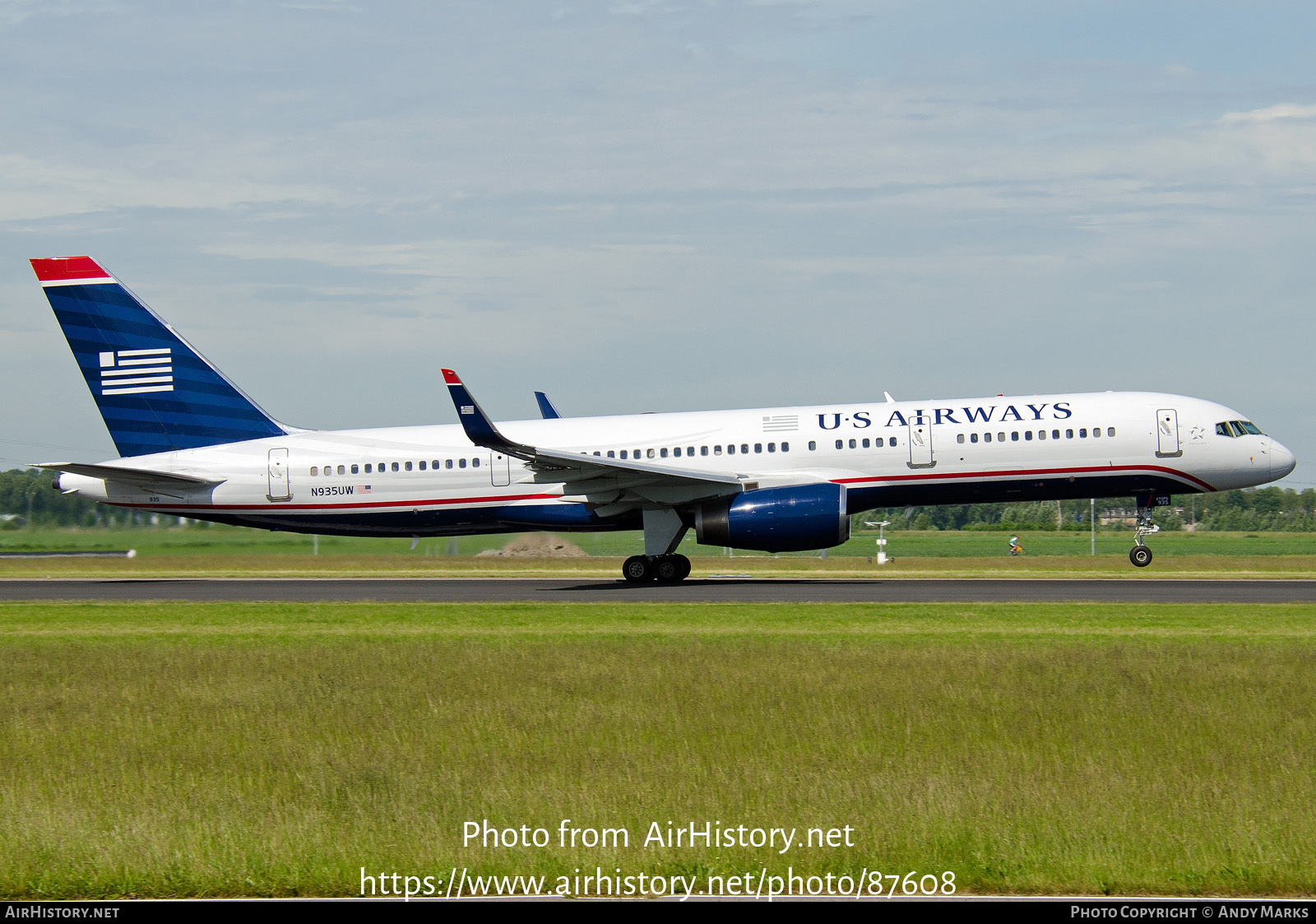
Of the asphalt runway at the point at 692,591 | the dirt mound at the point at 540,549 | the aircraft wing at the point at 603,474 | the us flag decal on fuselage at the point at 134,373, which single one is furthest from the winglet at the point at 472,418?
the dirt mound at the point at 540,549

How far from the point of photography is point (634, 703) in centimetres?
1244

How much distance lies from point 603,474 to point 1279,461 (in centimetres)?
1647

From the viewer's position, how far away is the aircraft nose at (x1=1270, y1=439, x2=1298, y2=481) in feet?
98.5

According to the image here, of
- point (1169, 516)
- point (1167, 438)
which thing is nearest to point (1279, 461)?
point (1167, 438)

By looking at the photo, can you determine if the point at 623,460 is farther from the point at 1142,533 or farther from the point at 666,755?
the point at 666,755

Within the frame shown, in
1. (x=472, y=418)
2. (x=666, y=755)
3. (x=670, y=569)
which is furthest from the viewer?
(x=670, y=569)

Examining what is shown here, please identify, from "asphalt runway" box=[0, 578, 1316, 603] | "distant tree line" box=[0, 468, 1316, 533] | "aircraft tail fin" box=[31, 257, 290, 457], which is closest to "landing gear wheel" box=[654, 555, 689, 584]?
"asphalt runway" box=[0, 578, 1316, 603]

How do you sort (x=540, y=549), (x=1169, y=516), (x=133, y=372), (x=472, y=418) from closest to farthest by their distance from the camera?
1. (x=472, y=418)
2. (x=133, y=372)
3. (x=540, y=549)
4. (x=1169, y=516)

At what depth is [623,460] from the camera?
3106cm

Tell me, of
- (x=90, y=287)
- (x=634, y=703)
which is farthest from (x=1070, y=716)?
(x=90, y=287)

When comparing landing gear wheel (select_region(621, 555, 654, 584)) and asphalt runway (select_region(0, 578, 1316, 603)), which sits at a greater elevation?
landing gear wheel (select_region(621, 555, 654, 584))

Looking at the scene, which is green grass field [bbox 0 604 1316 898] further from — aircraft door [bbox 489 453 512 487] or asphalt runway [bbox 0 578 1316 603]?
aircraft door [bbox 489 453 512 487]

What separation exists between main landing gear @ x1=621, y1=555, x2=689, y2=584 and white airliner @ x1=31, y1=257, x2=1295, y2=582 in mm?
63
